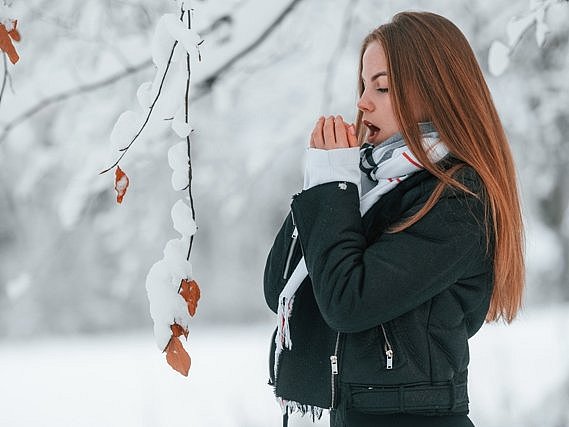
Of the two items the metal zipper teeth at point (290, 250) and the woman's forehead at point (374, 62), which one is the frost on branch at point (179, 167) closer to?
the metal zipper teeth at point (290, 250)

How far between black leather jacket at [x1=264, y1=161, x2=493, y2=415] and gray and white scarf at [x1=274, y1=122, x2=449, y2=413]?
19 millimetres

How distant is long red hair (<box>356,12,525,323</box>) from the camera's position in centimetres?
150

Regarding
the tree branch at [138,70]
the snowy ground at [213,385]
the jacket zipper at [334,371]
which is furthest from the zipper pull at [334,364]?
the snowy ground at [213,385]

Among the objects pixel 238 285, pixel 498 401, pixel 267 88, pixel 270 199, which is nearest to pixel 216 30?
pixel 267 88

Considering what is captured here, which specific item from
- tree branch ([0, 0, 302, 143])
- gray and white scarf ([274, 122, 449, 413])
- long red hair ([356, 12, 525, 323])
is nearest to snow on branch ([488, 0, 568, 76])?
tree branch ([0, 0, 302, 143])

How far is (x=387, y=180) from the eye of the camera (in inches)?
60.2

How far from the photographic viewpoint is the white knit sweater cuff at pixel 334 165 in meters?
1.49

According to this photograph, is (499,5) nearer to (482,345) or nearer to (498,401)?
(498,401)

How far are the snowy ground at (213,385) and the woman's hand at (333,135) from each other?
287 centimetres

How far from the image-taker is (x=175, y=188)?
1.41m

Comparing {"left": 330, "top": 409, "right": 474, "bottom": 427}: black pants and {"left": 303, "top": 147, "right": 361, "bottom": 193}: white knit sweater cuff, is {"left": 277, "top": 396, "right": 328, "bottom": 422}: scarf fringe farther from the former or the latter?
{"left": 303, "top": 147, "right": 361, "bottom": 193}: white knit sweater cuff

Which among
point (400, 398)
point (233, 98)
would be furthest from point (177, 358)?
point (233, 98)

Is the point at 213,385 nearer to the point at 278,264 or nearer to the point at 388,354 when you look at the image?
the point at 278,264

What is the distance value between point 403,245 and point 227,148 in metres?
4.14
